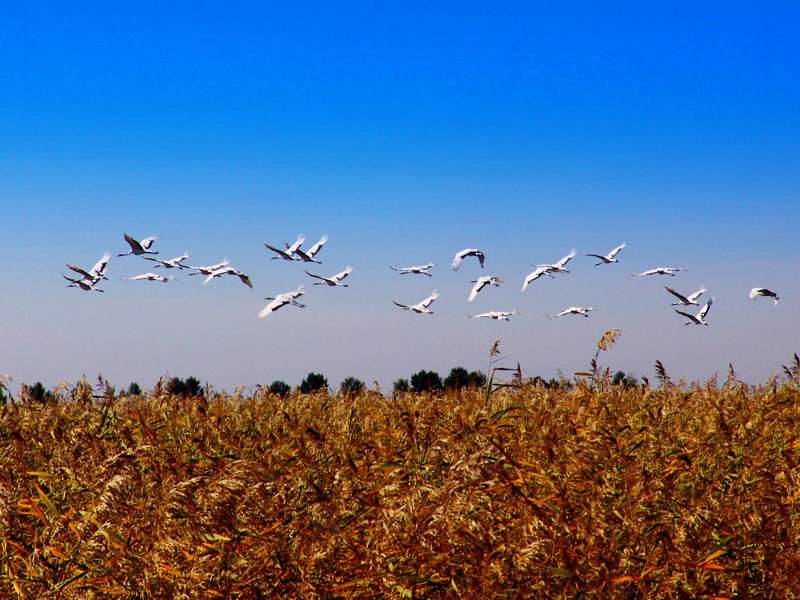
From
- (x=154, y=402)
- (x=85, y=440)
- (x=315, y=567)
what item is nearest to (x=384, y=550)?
(x=315, y=567)

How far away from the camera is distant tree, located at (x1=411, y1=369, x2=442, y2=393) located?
10.4 m

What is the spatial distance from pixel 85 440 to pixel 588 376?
4998 mm

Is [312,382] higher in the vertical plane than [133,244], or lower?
lower

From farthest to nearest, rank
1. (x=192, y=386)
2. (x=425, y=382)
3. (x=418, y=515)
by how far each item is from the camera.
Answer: (x=192, y=386) < (x=425, y=382) < (x=418, y=515)

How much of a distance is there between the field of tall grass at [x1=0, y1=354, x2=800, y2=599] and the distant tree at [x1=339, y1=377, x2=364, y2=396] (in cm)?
404

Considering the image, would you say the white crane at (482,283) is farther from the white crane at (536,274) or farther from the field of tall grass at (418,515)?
the field of tall grass at (418,515)

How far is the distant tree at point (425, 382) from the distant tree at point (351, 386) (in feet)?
2.54

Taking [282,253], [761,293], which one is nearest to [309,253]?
[282,253]

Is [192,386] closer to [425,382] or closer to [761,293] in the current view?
[425,382]

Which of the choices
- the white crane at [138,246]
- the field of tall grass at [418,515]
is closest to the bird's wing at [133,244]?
the white crane at [138,246]

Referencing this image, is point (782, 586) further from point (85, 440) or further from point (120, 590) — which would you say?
point (85, 440)

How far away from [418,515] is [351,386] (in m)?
6.41

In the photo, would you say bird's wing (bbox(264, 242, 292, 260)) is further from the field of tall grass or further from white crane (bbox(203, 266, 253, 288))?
the field of tall grass

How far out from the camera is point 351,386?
A: 37.0 feet
